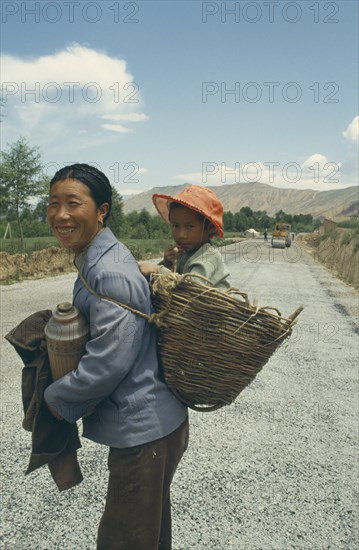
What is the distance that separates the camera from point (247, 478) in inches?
139

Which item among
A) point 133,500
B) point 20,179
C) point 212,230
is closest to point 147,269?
point 212,230

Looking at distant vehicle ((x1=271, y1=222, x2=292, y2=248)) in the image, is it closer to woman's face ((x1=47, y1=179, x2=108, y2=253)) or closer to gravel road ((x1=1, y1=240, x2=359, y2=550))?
gravel road ((x1=1, y1=240, x2=359, y2=550))

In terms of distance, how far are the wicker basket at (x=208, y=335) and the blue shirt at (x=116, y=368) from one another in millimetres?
73

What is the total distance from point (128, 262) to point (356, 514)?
8.91 feet

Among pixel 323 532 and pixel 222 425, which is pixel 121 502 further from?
pixel 222 425

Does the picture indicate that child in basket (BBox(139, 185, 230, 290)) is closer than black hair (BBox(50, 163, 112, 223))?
No

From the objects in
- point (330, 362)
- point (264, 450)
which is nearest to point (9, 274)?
point (330, 362)

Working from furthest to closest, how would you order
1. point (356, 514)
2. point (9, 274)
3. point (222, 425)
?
1. point (9, 274)
2. point (222, 425)
3. point (356, 514)

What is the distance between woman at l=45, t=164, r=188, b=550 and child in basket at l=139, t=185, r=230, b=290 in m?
0.37

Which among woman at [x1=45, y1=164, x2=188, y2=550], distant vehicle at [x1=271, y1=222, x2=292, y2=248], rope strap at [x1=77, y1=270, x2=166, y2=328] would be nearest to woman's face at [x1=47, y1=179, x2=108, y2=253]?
woman at [x1=45, y1=164, x2=188, y2=550]

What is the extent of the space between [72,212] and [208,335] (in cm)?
68

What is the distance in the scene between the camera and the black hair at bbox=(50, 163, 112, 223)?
170 centimetres

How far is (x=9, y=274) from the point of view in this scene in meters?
14.7

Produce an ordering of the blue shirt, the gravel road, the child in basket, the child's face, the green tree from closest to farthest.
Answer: the blue shirt, the child in basket, the child's face, the gravel road, the green tree
